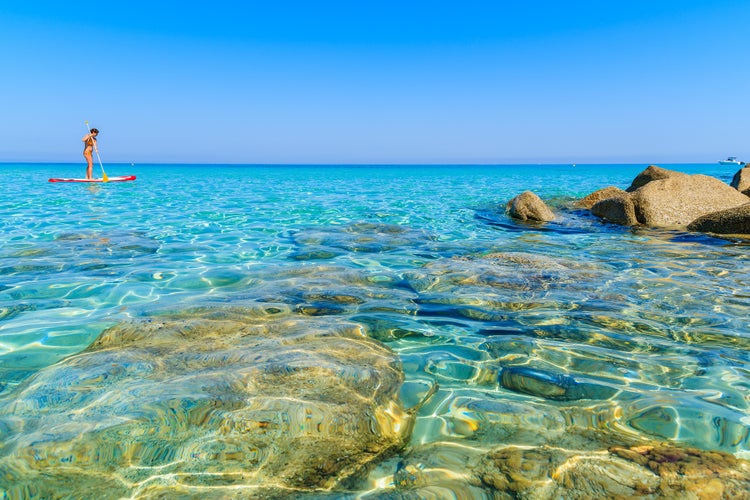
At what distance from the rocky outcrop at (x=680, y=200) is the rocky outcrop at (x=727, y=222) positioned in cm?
111

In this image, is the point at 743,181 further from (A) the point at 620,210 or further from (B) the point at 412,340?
(B) the point at 412,340

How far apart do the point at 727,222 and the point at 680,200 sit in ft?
7.36

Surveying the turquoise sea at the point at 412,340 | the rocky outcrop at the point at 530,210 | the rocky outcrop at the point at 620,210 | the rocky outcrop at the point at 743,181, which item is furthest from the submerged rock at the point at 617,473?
the rocky outcrop at the point at 743,181

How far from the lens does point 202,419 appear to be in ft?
7.75

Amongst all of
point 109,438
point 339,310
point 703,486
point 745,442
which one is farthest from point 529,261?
point 109,438

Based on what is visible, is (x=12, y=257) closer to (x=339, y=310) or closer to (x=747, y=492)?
(x=339, y=310)

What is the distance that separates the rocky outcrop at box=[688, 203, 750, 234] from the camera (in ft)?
27.8

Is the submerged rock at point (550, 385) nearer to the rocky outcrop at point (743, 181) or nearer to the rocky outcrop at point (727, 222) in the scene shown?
the rocky outcrop at point (727, 222)

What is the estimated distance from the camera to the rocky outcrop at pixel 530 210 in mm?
11453

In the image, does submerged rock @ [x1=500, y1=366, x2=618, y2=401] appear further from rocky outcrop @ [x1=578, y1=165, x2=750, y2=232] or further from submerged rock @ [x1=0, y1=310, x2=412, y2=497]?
rocky outcrop @ [x1=578, y1=165, x2=750, y2=232]

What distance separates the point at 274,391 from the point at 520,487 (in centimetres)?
141

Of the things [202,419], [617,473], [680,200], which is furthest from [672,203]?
[202,419]

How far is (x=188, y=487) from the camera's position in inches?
76.5

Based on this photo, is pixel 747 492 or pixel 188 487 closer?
pixel 747 492
